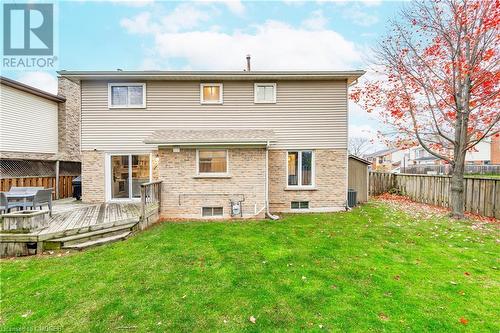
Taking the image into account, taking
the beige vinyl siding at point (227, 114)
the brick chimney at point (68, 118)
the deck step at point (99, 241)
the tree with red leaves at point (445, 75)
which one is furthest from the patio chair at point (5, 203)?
the tree with red leaves at point (445, 75)

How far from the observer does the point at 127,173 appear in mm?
10508

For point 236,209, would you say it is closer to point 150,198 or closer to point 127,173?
point 150,198

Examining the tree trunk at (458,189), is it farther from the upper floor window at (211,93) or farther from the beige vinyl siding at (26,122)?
the beige vinyl siding at (26,122)

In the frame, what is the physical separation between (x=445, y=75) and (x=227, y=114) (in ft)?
30.2

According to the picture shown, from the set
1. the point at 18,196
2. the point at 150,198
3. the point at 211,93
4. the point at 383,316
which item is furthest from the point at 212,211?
the point at 383,316

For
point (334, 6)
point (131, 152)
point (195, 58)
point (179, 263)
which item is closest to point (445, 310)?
point (179, 263)

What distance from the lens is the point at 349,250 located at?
6039 millimetres

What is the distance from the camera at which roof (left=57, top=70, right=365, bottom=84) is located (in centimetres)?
991

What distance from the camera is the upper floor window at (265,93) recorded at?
10.6 metres

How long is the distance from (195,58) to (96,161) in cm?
1270

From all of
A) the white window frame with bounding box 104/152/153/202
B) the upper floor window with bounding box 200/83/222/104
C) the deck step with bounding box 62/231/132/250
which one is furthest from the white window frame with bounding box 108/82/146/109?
the deck step with bounding box 62/231/132/250

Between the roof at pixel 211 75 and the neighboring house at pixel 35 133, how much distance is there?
14.9 ft

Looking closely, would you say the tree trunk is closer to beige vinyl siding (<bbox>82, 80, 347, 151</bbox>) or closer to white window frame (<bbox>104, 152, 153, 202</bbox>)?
→ beige vinyl siding (<bbox>82, 80, 347, 151</bbox>)

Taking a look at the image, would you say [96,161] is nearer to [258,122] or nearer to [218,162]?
[218,162]
